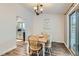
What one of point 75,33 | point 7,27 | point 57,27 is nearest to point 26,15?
point 7,27

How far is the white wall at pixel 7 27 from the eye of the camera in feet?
15.0

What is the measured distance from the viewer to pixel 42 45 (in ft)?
15.3

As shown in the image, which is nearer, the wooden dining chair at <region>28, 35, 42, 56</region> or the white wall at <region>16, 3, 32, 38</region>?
the wooden dining chair at <region>28, 35, 42, 56</region>

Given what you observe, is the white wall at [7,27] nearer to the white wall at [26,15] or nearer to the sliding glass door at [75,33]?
the white wall at [26,15]

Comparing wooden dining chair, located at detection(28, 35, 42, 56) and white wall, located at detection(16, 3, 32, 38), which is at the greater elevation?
white wall, located at detection(16, 3, 32, 38)

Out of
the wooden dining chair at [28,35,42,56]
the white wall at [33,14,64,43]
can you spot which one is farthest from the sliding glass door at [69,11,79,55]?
the white wall at [33,14,64,43]

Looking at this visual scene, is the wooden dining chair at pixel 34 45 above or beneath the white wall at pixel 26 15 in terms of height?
beneath

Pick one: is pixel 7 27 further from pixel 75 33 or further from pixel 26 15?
pixel 75 33

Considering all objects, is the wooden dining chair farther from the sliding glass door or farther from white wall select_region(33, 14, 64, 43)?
white wall select_region(33, 14, 64, 43)

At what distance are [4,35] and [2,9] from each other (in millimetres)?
1012

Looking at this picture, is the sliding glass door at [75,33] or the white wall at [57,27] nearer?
the sliding glass door at [75,33]

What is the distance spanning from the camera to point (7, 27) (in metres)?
4.91

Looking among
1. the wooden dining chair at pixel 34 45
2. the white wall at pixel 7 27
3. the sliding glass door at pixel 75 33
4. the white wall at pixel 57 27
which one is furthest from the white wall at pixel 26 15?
the sliding glass door at pixel 75 33

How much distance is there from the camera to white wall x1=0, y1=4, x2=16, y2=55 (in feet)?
15.0
